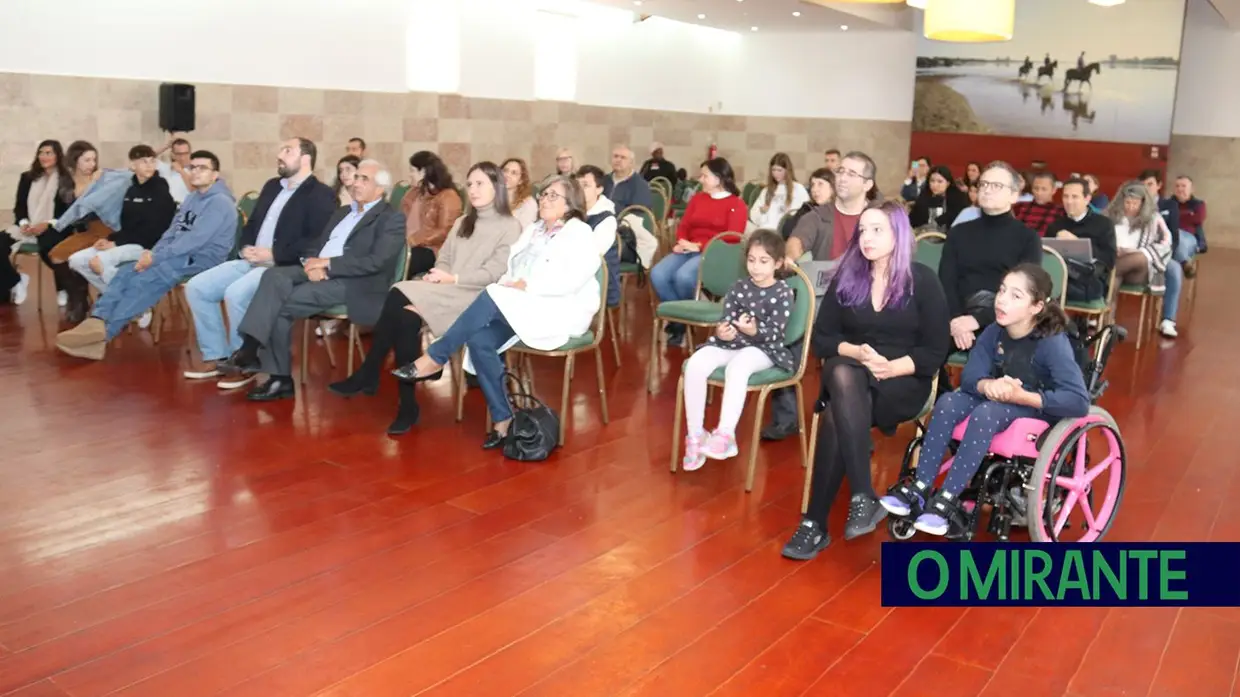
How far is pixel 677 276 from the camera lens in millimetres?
6844

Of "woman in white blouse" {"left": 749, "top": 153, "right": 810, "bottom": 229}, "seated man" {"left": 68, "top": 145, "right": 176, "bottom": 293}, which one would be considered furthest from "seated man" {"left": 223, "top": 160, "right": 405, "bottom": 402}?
"woman in white blouse" {"left": 749, "top": 153, "right": 810, "bottom": 229}

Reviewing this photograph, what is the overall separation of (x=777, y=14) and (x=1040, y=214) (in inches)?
367

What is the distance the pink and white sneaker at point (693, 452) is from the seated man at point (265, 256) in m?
2.52

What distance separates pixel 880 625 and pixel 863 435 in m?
0.76

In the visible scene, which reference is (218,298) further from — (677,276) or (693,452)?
(693,452)

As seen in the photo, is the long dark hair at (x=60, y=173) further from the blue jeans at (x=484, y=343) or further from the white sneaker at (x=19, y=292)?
the blue jeans at (x=484, y=343)

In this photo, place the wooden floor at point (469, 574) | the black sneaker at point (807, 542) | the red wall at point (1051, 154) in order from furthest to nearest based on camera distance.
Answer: the red wall at point (1051, 154) → the black sneaker at point (807, 542) → the wooden floor at point (469, 574)

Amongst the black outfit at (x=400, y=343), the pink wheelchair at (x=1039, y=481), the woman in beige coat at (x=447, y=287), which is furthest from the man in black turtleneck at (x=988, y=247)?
the black outfit at (x=400, y=343)

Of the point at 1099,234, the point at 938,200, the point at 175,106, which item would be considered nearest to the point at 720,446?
the point at 1099,234

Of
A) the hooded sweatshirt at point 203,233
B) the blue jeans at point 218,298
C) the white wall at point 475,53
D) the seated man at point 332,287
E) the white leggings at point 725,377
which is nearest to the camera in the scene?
the white leggings at point 725,377

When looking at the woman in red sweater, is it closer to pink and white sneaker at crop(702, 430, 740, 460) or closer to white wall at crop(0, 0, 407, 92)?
pink and white sneaker at crop(702, 430, 740, 460)

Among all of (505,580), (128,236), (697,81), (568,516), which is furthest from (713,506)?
(697,81)

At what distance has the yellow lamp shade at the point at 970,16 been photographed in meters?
4.39

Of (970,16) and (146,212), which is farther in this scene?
(146,212)
